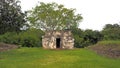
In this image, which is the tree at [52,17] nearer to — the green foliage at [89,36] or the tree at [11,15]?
the green foliage at [89,36]

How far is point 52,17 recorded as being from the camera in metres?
95.5

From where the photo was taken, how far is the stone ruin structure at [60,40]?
5894 cm

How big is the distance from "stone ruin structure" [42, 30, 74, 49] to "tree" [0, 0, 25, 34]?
10776mm

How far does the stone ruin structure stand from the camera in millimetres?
58938

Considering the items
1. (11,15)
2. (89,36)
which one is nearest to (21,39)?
(11,15)

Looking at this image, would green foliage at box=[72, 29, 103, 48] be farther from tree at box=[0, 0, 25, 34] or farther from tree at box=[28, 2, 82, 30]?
tree at box=[0, 0, 25, 34]

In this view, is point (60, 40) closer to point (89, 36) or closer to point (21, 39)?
point (21, 39)

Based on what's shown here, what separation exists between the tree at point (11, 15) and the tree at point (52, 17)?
25590 mm

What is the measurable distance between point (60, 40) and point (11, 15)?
14056 millimetres

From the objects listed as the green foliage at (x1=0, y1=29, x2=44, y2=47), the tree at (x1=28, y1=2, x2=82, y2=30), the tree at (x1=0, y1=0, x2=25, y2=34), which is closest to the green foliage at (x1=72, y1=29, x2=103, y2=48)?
the tree at (x1=28, y1=2, x2=82, y2=30)

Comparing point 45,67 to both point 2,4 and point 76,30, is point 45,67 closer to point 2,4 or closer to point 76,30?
Answer: point 2,4

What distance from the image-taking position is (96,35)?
→ 92438 mm

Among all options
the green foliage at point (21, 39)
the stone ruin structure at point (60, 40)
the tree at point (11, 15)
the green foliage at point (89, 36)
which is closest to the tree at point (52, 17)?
the green foliage at point (89, 36)

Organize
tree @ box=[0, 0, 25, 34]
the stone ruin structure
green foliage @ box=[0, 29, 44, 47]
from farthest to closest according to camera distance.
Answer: green foliage @ box=[0, 29, 44, 47] → tree @ box=[0, 0, 25, 34] → the stone ruin structure
